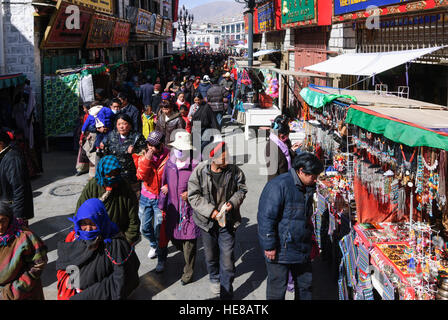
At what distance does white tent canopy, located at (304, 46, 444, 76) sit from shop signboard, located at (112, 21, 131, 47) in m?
13.9

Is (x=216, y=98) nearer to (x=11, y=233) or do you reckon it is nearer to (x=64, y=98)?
(x=64, y=98)

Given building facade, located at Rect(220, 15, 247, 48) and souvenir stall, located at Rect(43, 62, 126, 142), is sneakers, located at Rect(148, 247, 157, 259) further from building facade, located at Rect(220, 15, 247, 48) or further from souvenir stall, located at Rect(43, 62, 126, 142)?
building facade, located at Rect(220, 15, 247, 48)

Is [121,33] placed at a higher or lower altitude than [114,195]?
higher

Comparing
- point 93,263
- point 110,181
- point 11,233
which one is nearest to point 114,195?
point 110,181

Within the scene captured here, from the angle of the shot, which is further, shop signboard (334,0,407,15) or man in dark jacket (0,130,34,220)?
shop signboard (334,0,407,15)

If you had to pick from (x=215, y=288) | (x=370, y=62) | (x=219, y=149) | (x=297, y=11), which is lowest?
(x=215, y=288)

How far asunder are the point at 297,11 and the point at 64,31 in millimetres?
7367

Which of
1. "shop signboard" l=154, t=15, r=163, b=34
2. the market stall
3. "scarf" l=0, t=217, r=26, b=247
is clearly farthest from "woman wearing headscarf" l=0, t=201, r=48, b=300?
"shop signboard" l=154, t=15, r=163, b=34

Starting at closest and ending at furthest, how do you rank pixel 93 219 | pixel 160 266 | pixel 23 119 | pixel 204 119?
pixel 93 219, pixel 160 266, pixel 23 119, pixel 204 119

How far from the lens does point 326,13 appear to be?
11.4 meters

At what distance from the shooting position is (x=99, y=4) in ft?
53.6

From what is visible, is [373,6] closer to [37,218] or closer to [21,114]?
[37,218]

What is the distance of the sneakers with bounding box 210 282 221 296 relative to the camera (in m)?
5.18

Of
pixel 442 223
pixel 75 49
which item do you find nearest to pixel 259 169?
pixel 442 223
